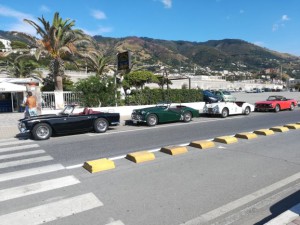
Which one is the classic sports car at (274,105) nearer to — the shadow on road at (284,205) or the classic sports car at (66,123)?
the classic sports car at (66,123)

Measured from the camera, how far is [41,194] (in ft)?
15.8

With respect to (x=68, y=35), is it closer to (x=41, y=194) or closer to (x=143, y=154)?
(x=143, y=154)

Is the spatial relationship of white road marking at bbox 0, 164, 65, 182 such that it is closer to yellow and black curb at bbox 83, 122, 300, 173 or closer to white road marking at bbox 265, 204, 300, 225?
yellow and black curb at bbox 83, 122, 300, 173

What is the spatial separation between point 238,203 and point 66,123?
8.20m

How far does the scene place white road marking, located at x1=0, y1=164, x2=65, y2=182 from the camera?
589cm

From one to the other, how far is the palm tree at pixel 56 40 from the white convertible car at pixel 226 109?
449 inches

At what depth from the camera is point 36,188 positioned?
5133mm

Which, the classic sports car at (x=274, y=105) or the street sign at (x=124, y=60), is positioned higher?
the street sign at (x=124, y=60)

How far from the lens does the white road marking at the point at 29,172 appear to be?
5.89 metres

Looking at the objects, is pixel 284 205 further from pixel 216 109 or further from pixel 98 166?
pixel 216 109

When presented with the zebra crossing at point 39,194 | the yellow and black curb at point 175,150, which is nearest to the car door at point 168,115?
the yellow and black curb at point 175,150

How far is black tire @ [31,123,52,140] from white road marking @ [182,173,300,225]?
8.13m

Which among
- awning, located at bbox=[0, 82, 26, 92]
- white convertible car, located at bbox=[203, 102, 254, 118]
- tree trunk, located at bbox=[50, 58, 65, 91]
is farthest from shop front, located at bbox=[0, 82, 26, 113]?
white convertible car, located at bbox=[203, 102, 254, 118]

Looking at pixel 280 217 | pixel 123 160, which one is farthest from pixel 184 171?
pixel 280 217
